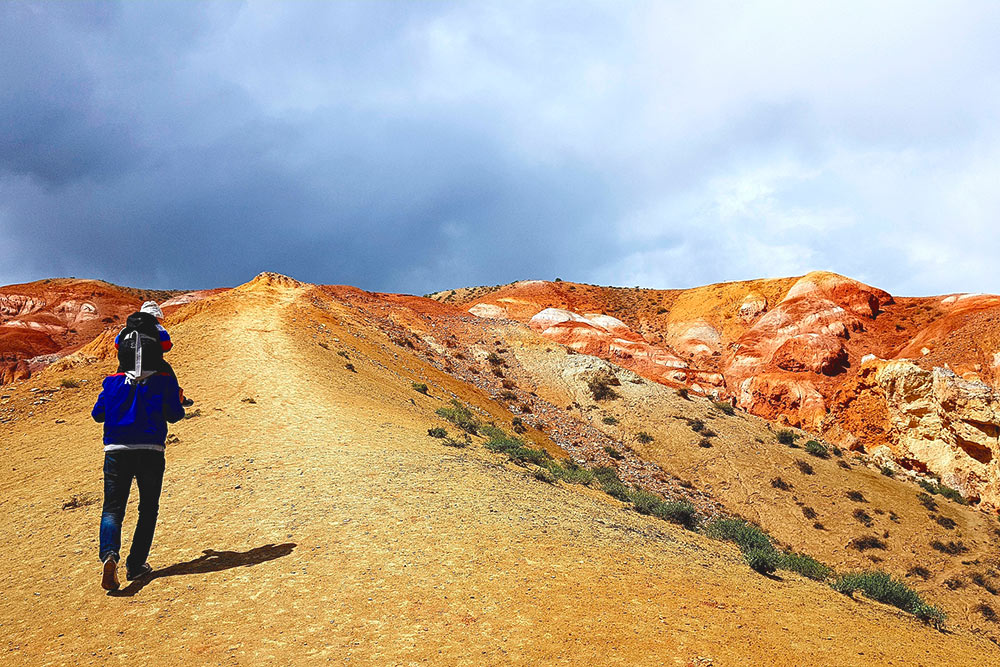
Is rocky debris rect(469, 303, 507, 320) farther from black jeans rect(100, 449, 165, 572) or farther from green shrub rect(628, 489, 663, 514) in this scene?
black jeans rect(100, 449, 165, 572)

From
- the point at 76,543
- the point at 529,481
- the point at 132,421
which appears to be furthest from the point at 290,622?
the point at 529,481

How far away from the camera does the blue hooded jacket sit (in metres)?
6.11

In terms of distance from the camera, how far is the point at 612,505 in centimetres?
1259

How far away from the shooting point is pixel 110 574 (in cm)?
596

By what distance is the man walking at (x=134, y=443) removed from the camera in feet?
19.8

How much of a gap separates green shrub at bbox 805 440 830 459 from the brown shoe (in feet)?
120

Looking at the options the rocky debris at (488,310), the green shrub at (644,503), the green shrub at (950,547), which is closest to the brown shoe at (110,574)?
the green shrub at (644,503)

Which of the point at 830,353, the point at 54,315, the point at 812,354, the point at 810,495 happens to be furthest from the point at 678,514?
the point at 54,315

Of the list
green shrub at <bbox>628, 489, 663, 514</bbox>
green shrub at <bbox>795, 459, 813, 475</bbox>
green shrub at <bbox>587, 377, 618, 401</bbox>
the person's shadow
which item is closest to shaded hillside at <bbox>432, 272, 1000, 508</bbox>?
green shrub at <bbox>795, 459, 813, 475</bbox>

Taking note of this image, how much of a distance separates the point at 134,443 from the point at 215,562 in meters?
2.00

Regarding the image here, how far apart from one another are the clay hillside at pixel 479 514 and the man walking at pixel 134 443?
0.50 m

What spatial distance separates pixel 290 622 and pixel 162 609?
1.54 meters

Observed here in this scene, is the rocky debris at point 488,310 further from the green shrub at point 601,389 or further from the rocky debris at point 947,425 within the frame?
the rocky debris at point 947,425

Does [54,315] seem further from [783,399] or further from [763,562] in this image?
[763,562]
